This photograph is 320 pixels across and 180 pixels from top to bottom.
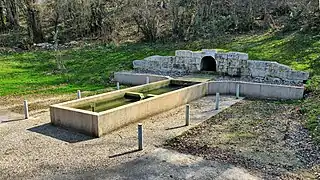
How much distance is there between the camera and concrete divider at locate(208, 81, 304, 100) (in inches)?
620

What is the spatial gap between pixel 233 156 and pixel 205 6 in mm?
24273

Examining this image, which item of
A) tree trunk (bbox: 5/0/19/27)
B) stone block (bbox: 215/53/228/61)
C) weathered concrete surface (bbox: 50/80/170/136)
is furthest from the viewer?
tree trunk (bbox: 5/0/19/27)

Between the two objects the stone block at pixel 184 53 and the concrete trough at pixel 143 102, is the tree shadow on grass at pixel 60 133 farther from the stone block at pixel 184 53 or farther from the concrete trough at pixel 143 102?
the stone block at pixel 184 53

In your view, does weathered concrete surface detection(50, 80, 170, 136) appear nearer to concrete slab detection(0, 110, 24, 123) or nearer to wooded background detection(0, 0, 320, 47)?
concrete slab detection(0, 110, 24, 123)

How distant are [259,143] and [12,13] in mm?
31265

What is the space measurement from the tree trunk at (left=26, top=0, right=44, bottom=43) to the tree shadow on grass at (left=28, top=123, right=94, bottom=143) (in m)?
21.4

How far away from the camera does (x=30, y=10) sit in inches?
1185

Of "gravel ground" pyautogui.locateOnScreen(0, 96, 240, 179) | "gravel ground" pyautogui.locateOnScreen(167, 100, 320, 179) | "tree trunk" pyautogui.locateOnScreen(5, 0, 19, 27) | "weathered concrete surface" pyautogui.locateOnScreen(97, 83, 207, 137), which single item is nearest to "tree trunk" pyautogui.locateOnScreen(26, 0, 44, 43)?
"tree trunk" pyautogui.locateOnScreen(5, 0, 19, 27)

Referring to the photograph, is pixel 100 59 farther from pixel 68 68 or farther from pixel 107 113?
pixel 107 113

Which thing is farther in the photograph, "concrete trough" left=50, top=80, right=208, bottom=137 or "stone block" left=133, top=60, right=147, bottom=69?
"stone block" left=133, top=60, right=147, bottom=69

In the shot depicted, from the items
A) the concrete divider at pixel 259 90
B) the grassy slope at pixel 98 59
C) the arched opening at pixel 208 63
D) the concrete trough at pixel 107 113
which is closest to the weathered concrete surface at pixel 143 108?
the concrete trough at pixel 107 113

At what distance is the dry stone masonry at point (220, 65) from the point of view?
18141mm

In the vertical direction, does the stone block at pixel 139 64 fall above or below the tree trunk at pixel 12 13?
below

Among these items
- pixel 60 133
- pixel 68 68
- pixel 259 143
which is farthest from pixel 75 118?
pixel 68 68
